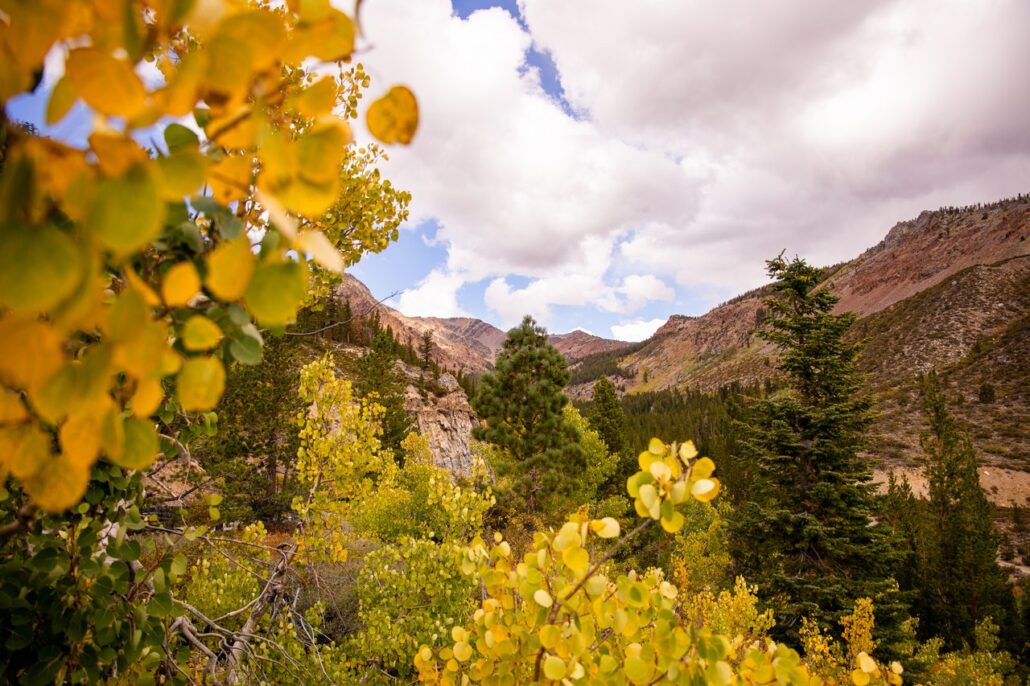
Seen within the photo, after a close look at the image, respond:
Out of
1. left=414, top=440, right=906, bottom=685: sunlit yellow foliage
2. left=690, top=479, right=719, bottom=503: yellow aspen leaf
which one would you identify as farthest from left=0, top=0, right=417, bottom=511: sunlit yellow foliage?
left=690, top=479, right=719, bottom=503: yellow aspen leaf

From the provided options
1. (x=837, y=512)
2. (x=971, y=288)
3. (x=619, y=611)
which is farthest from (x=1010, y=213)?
(x=619, y=611)

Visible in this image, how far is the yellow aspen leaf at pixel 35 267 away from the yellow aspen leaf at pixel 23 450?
0.35 meters

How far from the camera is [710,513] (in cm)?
2539

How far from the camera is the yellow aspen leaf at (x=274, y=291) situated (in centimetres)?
60

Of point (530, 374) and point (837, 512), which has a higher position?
point (530, 374)

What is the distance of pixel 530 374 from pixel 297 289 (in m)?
17.3

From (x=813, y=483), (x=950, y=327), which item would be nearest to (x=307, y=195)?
(x=813, y=483)

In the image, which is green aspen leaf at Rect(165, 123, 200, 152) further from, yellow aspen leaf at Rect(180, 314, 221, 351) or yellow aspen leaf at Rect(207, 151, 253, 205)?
yellow aspen leaf at Rect(180, 314, 221, 351)

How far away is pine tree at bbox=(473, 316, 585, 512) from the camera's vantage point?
16641 mm

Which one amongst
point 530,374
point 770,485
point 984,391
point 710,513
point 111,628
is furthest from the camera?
point 984,391

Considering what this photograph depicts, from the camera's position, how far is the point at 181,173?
1.82 ft

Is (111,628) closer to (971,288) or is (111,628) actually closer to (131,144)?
(131,144)

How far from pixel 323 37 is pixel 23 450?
0.75m

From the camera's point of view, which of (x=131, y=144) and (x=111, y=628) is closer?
(x=131, y=144)
